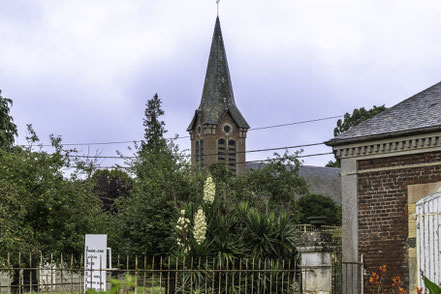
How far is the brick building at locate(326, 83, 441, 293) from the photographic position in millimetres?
11039

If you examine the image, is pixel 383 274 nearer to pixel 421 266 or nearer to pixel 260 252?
pixel 421 266

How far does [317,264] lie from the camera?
32.5 feet

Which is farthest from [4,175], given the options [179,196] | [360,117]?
[360,117]

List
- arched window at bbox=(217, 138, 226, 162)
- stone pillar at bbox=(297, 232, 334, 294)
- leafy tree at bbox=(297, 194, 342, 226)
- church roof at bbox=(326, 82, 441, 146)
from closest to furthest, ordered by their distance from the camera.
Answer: stone pillar at bbox=(297, 232, 334, 294) < church roof at bbox=(326, 82, 441, 146) < leafy tree at bbox=(297, 194, 342, 226) < arched window at bbox=(217, 138, 226, 162)

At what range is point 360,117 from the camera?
43.3m

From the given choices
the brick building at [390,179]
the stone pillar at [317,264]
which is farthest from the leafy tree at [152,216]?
the stone pillar at [317,264]

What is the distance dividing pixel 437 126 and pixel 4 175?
1169 centimetres

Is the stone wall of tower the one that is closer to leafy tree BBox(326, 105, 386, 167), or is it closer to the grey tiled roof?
the grey tiled roof

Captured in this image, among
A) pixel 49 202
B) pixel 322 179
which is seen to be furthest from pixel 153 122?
pixel 49 202

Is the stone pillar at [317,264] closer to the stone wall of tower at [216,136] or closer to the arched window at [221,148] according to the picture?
the stone wall of tower at [216,136]

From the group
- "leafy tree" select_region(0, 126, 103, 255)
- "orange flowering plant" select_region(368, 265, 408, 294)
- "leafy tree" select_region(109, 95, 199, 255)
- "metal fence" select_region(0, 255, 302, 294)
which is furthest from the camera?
"leafy tree" select_region(109, 95, 199, 255)

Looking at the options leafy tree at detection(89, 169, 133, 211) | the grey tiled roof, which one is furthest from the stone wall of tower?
leafy tree at detection(89, 169, 133, 211)

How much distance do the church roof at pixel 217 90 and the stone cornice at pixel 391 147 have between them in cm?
4196

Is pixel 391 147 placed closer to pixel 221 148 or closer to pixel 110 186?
pixel 110 186
